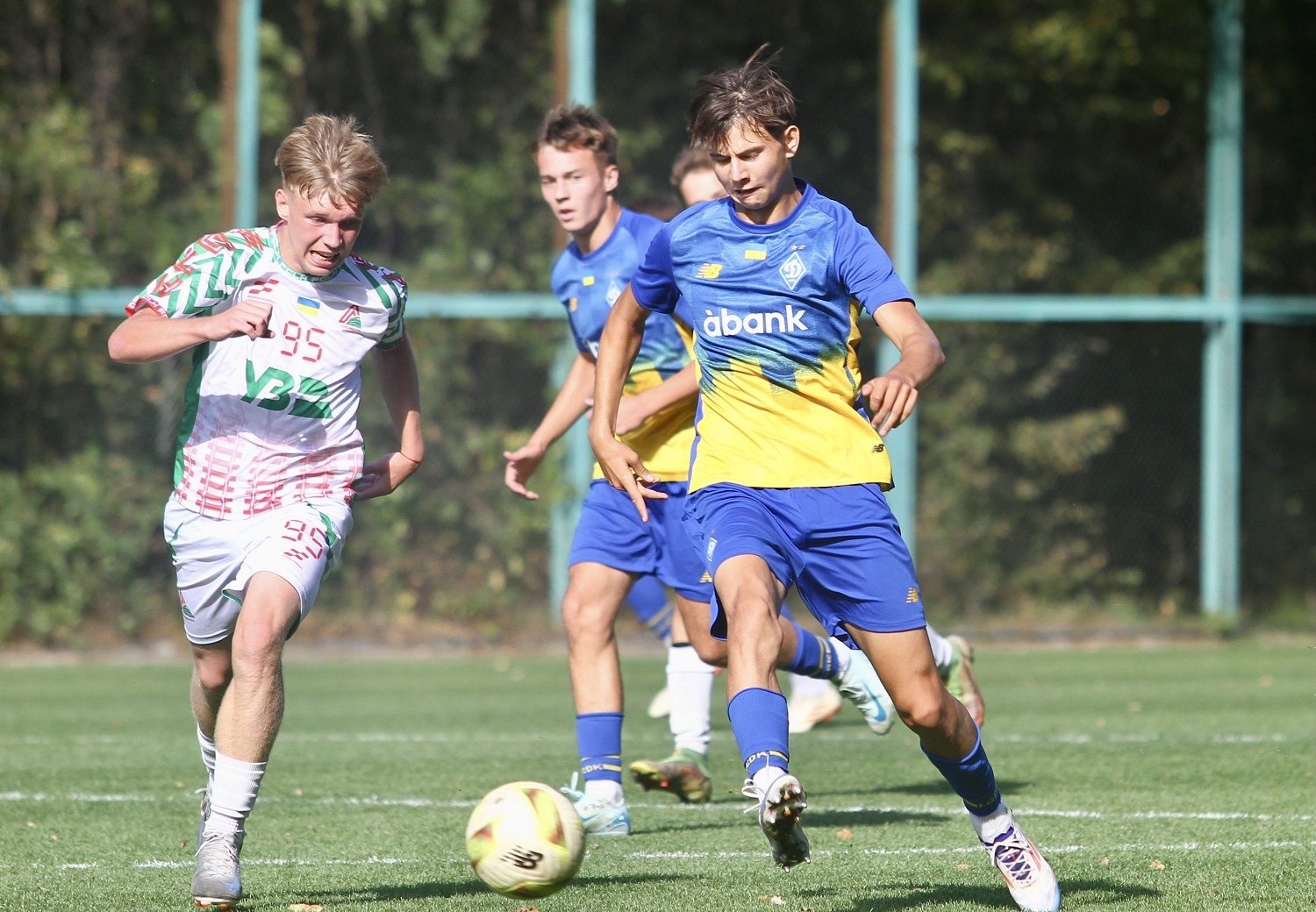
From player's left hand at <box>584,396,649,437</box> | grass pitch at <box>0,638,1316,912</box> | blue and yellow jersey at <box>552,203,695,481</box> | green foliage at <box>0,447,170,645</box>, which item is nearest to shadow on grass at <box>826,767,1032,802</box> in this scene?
grass pitch at <box>0,638,1316,912</box>

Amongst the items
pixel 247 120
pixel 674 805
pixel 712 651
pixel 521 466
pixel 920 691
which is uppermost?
pixel 247 120

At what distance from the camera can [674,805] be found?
652cm

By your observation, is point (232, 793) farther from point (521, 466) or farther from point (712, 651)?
point (521, 466)

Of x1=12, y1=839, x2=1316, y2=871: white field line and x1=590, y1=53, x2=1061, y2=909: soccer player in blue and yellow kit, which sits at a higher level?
x1=590, y1=53, x2=1061, y2=909: soccer player in blue and yellow kit

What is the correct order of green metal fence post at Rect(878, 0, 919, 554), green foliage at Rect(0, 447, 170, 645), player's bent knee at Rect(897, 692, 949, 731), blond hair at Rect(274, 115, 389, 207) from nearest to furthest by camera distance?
1. player's bent knee at Rect(897, 692, 949, 731)
2. blond hair at Rect(274, 115, 389, 207)
3. green foliage at Rect(0, 447, 170, 645)
4. green metal fence post at Rect(878, 0, 919, 554)

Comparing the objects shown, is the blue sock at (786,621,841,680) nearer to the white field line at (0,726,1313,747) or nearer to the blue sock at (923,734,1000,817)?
the blue sock at (923,734,1000,817)

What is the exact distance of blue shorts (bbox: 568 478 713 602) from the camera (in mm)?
6133

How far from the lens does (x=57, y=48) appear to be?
47.0 ft

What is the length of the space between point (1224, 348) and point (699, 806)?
958 cm

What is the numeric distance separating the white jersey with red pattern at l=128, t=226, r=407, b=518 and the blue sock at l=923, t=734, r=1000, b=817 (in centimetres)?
189

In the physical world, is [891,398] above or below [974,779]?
above

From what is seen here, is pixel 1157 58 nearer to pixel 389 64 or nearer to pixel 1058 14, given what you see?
pixel 1058 14

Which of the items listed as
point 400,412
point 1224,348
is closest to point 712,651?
point 400,412

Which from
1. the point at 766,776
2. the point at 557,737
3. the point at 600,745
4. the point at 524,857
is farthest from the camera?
the point at 557,737
